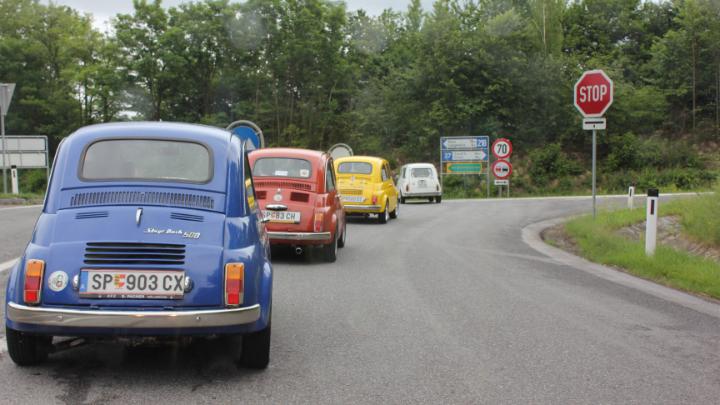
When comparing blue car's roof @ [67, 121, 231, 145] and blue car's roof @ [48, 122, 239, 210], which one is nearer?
blue car's roof @ [48, 122, 239, 210]

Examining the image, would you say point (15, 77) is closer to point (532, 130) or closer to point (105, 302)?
point (532, 130)

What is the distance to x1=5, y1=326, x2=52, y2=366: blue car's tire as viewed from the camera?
4582 millimetres

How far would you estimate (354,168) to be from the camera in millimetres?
18000

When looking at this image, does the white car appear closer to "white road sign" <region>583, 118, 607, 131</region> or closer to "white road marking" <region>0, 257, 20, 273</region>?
"white road sign" <region>583, 118, 607, 131</region>

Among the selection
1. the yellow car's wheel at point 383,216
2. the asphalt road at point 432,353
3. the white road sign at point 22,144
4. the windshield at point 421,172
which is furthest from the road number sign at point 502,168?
the asphalt road at point 432,353

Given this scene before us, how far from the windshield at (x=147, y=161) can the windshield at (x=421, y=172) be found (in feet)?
83.5

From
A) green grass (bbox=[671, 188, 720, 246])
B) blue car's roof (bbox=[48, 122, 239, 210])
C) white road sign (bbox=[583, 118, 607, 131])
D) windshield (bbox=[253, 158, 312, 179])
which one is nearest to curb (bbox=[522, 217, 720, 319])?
green grass (bbox=[671, 188, 720, 246])

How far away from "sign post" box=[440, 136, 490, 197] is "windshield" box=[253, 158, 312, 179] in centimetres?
2812

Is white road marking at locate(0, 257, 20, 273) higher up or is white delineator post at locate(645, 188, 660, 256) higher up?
white delineator post at locate(645, 188, 660, 256)

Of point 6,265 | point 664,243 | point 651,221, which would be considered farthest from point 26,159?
point 651,221

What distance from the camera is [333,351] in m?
5.28

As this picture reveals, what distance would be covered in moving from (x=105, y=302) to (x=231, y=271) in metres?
0.74

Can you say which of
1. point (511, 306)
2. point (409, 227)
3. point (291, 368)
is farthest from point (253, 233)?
point (409, 227)

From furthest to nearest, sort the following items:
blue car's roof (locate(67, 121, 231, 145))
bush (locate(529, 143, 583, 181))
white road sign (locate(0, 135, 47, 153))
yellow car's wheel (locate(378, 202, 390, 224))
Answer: bush (locate(529, 143, 583, 181)) < white road sign (locate(0, 135, 47, 153)) < yellow car's wheel (locate(378, 202, 390, 224)) < blue car's roof (locate(67, 121, 231, 145))
